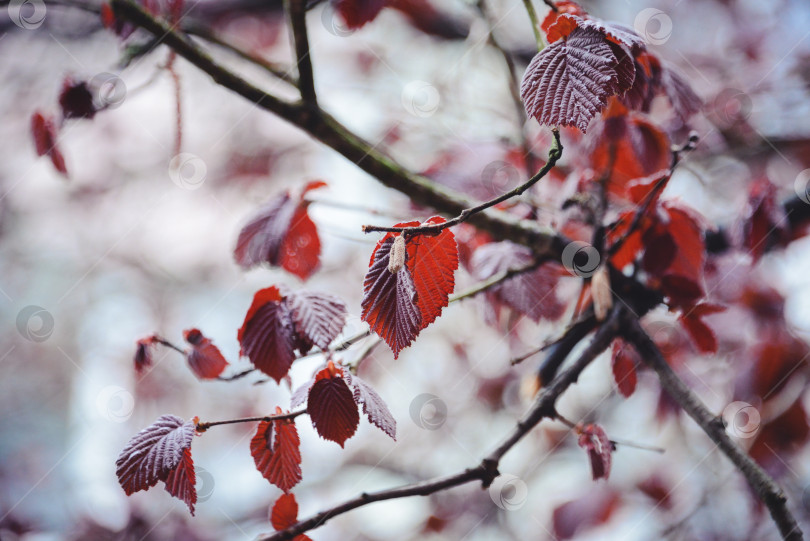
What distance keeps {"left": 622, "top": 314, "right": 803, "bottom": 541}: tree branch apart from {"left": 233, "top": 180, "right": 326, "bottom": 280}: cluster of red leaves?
604 mm

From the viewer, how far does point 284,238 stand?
97 cm

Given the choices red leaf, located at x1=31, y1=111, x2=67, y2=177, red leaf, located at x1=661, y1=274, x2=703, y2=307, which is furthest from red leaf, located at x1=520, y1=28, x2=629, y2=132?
red leaf, located at x1=31, y1=111, x2=67, y2=177

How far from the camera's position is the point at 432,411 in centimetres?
243

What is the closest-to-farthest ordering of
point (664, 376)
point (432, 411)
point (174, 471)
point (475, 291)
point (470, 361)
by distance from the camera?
point (174, 471) < point (664, 376) < point (475, 291) < point (432, 411) < point (470, 361)

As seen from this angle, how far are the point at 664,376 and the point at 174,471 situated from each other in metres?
0.68

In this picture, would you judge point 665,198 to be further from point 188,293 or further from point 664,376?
point 188,293

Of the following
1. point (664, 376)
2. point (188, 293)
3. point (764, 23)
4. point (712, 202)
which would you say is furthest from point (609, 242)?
point (188, 293)

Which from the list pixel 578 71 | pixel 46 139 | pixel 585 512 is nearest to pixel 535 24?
pixel 578 71

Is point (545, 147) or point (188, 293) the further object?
point (188, 293)

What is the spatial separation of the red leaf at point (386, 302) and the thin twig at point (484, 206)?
0.04 m

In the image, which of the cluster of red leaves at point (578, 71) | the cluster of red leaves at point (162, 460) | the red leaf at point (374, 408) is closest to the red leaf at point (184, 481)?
the cluster of red leaves at point (162, 460)

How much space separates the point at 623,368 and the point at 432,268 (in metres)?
0.49

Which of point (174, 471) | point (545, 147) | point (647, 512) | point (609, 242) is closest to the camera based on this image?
point (174, 471)

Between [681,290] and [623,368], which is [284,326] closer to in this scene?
[623,368]
